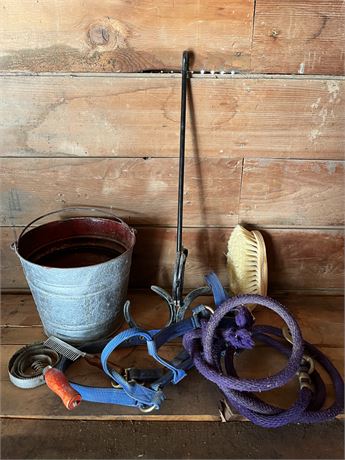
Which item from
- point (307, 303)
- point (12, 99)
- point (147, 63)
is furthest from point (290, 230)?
point (12, 99)

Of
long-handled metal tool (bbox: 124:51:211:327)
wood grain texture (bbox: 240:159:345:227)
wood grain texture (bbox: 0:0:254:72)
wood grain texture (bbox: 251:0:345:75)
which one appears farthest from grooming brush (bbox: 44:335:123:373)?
wood grain texture (bbox: 251:0:345:75)

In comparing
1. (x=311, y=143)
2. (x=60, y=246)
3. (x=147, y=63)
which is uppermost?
(x=147, y=63)

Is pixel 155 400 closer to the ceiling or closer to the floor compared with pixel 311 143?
closer to the floor

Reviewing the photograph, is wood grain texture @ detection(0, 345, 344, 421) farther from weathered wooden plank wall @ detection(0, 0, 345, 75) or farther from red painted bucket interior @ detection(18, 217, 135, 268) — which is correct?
weathered wooden plank wall @ detection(0, 0, 345, 75)

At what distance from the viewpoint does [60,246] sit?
39.3 inches

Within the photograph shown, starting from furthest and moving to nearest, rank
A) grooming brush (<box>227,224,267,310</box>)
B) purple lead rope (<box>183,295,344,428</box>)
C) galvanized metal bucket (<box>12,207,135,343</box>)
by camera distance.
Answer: grooming brush (<box>227,224,267,310</box>), galvanized metal bucket (<box>12,207,135,343</box>), purple lead rope (<box>183,295,344,428</box>)

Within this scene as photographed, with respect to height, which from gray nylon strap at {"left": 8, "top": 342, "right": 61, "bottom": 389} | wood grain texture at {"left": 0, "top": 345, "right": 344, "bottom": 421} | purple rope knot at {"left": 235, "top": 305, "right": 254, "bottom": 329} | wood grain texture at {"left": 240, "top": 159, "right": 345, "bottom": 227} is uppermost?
wood grain texture at {"left": 240, "top": 159, "right": 345, "bottom": 227}

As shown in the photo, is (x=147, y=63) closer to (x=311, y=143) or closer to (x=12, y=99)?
(x=12, y=99)

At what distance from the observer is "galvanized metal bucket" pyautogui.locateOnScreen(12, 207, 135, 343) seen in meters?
0.81

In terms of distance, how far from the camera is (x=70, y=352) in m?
0.86

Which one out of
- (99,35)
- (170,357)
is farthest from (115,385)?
(99,35)

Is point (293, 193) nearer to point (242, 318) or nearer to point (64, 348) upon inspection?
point (242, 318)

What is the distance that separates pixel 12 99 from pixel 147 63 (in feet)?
1.00

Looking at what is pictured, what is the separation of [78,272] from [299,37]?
657 mm
